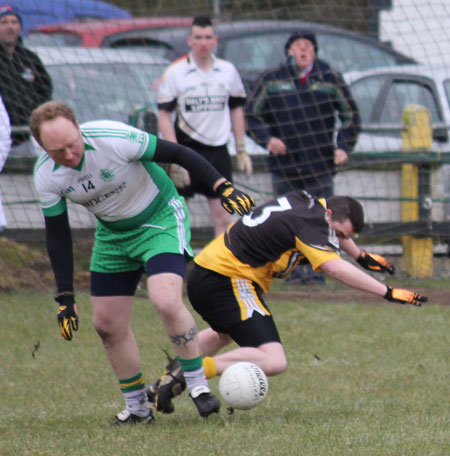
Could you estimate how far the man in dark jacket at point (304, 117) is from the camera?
9.74 meters

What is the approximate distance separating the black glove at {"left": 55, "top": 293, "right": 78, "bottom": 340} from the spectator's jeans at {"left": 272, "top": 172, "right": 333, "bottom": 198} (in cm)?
489

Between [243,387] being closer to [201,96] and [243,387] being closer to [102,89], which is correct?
[201,96]

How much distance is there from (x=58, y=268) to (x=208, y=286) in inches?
35.6

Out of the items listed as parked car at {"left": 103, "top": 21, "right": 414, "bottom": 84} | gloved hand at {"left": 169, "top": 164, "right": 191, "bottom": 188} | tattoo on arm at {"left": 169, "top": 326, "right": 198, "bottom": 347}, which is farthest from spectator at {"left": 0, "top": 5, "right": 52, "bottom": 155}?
tattoo on arm at {"left": 169, "top": 326, "right": 198, "bottom": 347}

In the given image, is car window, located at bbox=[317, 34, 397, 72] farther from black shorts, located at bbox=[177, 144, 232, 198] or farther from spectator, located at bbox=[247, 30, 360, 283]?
black shorts, located at bbox=[177, 144, 232, 198]

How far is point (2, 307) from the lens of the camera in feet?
29.1

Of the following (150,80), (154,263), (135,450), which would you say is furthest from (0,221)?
Answer: (150,80)

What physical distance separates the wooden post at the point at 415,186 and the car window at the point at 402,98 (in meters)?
0.61

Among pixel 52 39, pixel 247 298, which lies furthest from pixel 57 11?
pixel 247 298

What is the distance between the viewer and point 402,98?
11.5 metres

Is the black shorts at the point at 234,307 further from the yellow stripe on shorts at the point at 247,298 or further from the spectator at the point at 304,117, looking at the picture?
the spectator at the point at 304,117

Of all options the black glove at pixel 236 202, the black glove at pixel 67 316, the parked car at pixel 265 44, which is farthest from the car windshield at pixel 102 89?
the black glove at pixel 236 202

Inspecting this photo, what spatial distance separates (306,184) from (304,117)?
27.6 inches

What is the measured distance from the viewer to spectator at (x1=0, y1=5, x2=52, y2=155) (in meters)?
9.77
